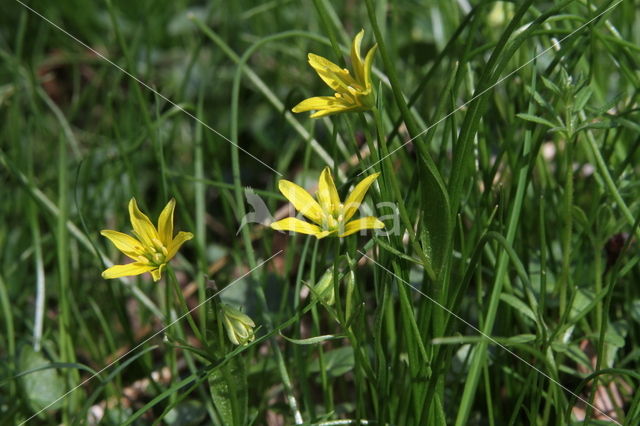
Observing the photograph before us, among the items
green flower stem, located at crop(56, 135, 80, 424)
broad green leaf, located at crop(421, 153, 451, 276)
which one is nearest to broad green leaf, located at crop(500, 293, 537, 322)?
broad green leaf, located at crop(421, 153, 451, 276)

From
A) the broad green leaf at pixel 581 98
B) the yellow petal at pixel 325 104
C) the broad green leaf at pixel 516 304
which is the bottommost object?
the broad green leaf at pixel 516 304

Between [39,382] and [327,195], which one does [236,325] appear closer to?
[327,195]

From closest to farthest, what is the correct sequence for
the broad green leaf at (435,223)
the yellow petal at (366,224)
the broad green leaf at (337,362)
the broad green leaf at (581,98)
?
the yellow petal at (366,224) → the broad green leaf at (435,223) → the broad green leaf at (581,98) → the broad green leaf at (337,362)

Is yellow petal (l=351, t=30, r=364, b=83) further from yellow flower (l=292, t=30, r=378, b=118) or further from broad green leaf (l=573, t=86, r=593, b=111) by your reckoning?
broad green leaf (l=573, t=86, r=593, b=111)

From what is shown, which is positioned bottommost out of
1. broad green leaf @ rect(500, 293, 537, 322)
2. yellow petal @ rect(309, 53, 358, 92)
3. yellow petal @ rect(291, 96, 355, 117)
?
broad green leaf @ rect(500, 293, 537, 322)

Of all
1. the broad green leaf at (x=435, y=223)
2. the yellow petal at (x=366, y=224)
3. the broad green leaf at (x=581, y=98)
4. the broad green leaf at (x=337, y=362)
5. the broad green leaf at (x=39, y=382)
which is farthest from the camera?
the broad green leaf at (x=39, y=382)

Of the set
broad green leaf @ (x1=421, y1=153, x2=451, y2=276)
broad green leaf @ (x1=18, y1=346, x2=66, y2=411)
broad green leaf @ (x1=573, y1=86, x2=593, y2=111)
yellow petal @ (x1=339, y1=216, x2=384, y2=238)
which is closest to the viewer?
yellow petal @ (x1=339, y1=216, x2=384, y2=238)

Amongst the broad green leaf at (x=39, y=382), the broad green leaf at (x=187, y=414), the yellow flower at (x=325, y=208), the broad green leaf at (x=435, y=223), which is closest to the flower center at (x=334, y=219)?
the yellow flower at (x=325, y=208)

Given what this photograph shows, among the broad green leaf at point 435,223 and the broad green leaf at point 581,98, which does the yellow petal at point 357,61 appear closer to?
the broad green leaf at point 435,223
